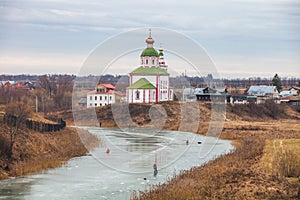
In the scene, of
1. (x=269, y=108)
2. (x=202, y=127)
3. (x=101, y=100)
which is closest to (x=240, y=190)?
(x=202, y=127)

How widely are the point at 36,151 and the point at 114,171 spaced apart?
525cm

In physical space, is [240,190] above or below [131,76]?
below

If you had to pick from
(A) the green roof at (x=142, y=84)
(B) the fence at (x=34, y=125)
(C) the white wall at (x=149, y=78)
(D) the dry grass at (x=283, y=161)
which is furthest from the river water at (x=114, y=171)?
(C) the white wall at (x=149, y=78)

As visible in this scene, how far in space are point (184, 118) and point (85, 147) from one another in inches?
966

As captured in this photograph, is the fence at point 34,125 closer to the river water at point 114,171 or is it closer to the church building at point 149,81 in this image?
the river water at point 114,171

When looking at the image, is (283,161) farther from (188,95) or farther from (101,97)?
(101,97)

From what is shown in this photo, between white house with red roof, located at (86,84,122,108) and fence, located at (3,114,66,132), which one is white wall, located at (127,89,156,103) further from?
fence, located at (3,114,66,132)

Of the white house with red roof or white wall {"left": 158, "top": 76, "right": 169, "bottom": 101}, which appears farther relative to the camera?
the white house with red roof

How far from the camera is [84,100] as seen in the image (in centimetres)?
7650

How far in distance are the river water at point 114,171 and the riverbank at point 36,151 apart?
2.20 feet

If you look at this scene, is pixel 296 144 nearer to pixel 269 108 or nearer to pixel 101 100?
pixel 269 108

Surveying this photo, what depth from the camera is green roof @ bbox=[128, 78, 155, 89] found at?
62041mm

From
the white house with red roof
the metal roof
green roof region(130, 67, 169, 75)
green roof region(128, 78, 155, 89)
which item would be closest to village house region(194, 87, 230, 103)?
green roof region(130, 67, 169, 75)

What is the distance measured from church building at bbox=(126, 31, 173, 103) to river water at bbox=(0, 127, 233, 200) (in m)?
24.0
